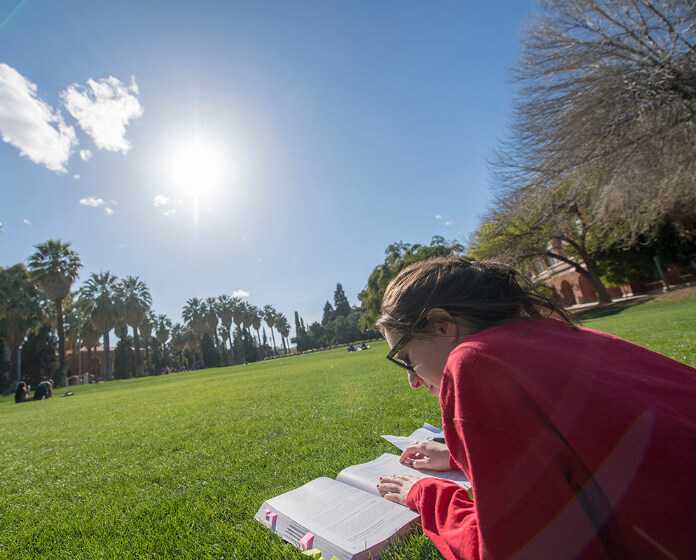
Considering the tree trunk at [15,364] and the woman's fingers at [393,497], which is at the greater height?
the tree trunk at [15,364]

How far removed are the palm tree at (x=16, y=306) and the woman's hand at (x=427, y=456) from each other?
5005 cm

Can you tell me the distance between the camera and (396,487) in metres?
1.99

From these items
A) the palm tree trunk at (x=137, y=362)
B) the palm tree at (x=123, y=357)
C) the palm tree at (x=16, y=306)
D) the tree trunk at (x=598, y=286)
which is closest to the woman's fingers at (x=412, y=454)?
the tree trunk at (x=598, y=286)

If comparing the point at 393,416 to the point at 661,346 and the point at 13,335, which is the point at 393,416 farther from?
the point at 13,335

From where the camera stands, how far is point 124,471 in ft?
13.1

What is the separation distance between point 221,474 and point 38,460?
3.69m

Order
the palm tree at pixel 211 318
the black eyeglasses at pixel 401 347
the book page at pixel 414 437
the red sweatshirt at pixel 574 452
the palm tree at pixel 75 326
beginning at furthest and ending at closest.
→ the palm tree at pixel 211 318, the palm tree at pixel 75 326, the book page at pixel 414 437, the black eyeglasses at pixel 401 347, the red sweatshirt at pixel 574 452

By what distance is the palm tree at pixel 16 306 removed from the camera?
38.6 meters

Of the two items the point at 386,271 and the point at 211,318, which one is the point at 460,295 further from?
the point at 211,318

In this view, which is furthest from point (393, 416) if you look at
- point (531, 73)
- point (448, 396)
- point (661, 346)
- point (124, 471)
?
point (531, 73)

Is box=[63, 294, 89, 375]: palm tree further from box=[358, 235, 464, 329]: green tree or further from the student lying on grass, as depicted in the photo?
the student lying on grass

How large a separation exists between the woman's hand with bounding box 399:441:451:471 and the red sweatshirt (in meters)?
1.49

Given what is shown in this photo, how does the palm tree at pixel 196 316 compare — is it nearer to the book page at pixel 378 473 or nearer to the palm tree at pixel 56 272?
the palm tree at pixel 56 272

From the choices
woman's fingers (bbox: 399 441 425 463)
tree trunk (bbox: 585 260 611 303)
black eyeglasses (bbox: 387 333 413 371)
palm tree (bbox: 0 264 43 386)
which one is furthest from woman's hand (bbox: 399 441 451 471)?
palm tree (bbox: 0 264 43 386)
